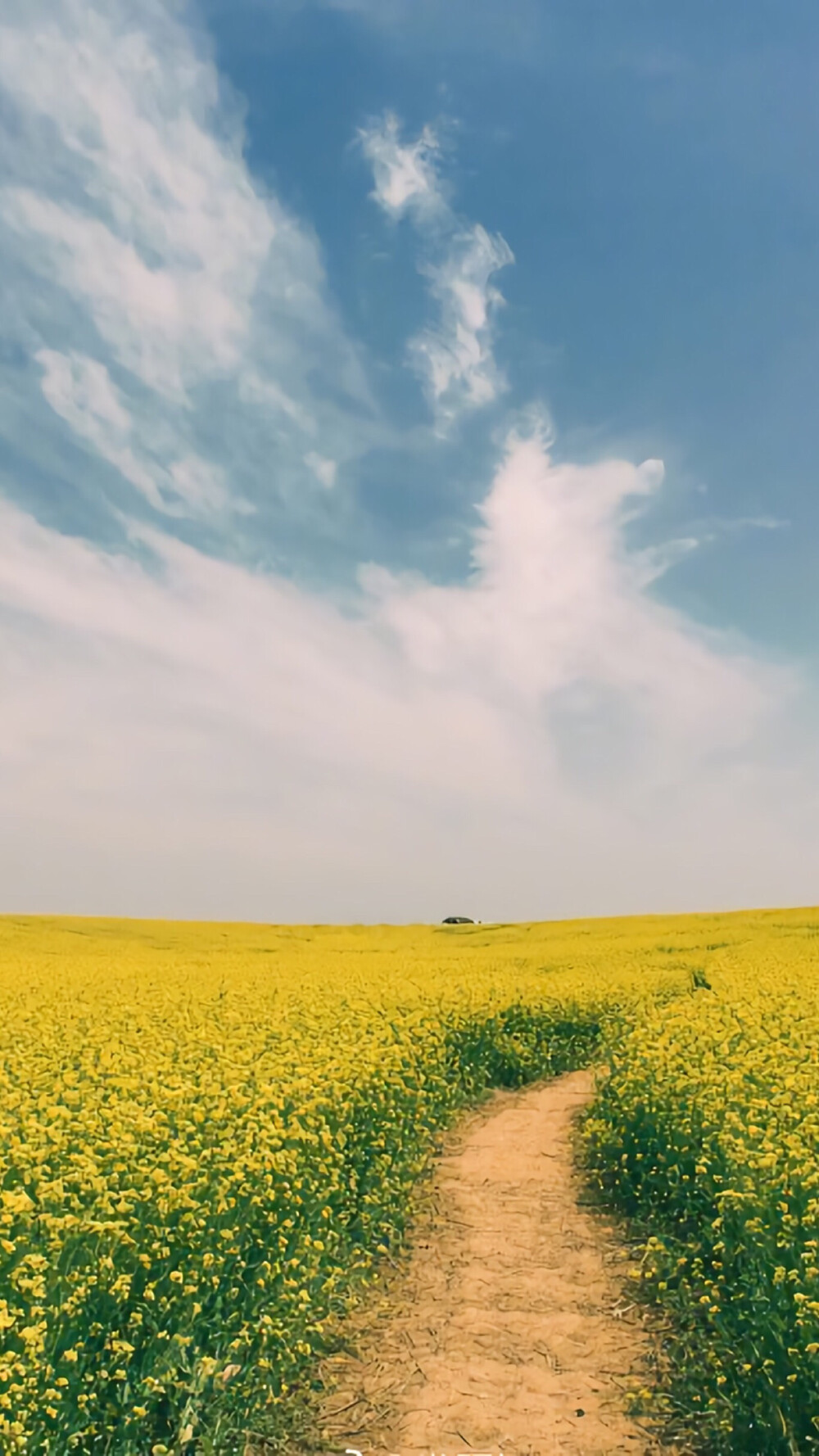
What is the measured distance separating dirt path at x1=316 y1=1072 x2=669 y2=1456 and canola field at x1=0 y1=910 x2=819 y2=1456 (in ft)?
1.32

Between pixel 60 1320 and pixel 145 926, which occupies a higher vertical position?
pixel 145 926

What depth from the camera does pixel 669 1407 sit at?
6.74 meters

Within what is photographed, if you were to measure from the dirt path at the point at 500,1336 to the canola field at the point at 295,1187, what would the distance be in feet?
1.32

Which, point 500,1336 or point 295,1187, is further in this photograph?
point 500,1336

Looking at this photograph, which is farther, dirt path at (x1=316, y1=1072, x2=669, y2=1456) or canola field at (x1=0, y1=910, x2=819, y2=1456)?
dirt path at (x1=316, y1=1072, x2=669, y2=1456)

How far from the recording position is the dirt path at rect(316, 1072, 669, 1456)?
260 inches

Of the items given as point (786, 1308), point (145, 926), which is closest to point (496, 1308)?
point (786, 1308)

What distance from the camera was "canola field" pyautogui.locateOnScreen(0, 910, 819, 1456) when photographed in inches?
217

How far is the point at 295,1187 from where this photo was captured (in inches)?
301

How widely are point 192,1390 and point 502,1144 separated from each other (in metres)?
7.74

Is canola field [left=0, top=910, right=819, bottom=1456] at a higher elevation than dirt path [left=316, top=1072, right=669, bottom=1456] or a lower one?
higher

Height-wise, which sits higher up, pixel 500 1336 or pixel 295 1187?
pixel 295 1187

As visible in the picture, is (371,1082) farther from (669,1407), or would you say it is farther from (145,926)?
(145,926)

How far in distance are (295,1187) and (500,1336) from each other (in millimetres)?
2332
